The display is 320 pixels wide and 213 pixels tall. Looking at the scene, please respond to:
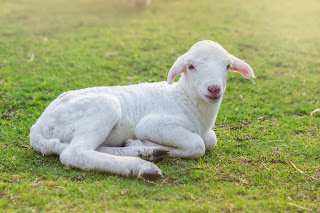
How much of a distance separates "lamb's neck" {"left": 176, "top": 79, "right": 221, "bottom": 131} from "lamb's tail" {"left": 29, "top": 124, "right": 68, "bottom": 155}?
1901 mm

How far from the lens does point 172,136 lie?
5562 millimetres

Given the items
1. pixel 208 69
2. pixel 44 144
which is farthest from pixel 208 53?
pixel 44 144

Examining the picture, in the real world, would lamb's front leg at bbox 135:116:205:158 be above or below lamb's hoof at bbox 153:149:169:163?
above

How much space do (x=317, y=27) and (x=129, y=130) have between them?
1086 cm

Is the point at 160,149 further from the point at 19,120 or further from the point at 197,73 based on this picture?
the point at 19,120

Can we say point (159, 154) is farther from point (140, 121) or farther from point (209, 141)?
point (209, 141)

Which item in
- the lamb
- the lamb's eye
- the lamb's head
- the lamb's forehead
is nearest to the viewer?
the lamb

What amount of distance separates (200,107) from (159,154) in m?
1.04

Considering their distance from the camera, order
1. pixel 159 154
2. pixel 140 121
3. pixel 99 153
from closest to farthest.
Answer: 1. pixel 99 153
2. pixel 159 154
3. pixel 140 121

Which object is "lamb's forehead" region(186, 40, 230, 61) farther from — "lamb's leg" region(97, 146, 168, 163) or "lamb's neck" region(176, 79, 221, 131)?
"lamb's leg" region(97, 146, 168, 163)

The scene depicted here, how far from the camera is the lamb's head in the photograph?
206 inches

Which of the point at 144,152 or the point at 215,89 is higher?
the point at 215,89

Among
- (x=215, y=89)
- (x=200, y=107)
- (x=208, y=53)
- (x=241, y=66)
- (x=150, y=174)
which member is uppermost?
(x=208, y=53)

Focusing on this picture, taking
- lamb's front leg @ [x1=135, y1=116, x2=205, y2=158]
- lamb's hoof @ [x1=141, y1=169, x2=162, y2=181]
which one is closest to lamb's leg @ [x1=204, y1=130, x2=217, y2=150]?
lamb's front leg @ [x1=135, y1=116, x2=205, y2=158]
